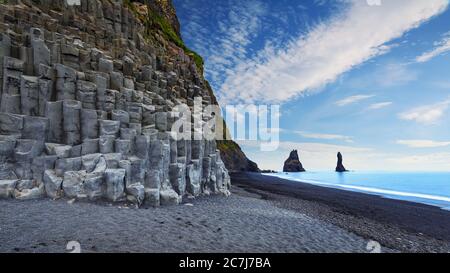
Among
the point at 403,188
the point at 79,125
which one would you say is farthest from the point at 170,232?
the point at 403,188

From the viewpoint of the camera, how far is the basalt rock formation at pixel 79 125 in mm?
16078

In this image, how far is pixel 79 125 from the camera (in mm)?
18938

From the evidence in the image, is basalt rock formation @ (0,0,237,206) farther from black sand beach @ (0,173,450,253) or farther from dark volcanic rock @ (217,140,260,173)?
dark volcanic rock @ (217,140,260,173)

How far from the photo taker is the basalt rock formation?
1608cm

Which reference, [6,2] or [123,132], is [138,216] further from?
[6,2]

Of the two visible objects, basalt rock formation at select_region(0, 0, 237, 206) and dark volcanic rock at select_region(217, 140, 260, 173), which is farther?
dark volcanic rock at select_region(217, 140, 260, 173)

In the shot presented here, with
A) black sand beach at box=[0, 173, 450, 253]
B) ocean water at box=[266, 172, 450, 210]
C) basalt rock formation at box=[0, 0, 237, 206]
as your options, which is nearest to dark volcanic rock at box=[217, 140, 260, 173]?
ocean water at box=[266, 172, 450, 210]

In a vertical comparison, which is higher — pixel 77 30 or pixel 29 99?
pixel 77 30

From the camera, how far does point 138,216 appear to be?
13.7m

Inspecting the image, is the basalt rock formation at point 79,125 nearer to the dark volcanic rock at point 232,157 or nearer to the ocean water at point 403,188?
the ocean water at point 403,188

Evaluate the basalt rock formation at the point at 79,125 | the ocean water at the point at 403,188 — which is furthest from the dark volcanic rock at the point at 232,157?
the basalt rock formation at the point at 79,125
